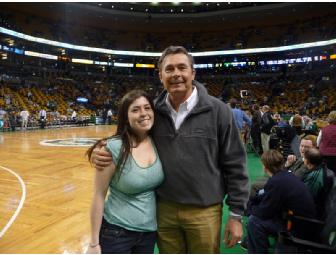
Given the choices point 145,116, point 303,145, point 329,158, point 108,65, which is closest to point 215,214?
point 145,116

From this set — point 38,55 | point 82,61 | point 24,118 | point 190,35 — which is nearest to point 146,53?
point 190,35

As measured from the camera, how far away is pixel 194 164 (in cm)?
163

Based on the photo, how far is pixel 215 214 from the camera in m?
1.71

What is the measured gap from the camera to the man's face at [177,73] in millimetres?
1661

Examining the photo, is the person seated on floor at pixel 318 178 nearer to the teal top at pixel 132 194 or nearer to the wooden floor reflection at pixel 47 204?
the teal top at pixel 132 194

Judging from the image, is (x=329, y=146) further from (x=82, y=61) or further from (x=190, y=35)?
(x=190, y=35)

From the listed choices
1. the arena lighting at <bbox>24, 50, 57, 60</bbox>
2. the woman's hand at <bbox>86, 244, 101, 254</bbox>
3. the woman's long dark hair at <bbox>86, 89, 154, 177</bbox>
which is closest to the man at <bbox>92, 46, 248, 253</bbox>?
the woman's long dark hair at <bbox>86, 89, 154, 177</bbox>

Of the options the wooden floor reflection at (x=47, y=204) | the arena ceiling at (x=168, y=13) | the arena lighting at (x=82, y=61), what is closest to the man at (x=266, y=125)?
the wooden floor reflection at (x=47, y=204)

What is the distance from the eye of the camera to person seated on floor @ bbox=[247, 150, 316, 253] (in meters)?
2.55

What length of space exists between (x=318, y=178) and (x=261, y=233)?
743 millimetres

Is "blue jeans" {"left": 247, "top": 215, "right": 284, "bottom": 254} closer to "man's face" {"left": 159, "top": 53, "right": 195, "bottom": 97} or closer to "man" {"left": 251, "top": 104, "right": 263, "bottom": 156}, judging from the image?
"man's face" {"left": 159, "top": 53, "right": 195, "bottom": 97}

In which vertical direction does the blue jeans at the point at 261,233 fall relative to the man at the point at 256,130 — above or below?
below

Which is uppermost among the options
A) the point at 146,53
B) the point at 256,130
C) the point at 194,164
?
the point at 146,53

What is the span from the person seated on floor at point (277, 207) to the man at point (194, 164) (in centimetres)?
108
